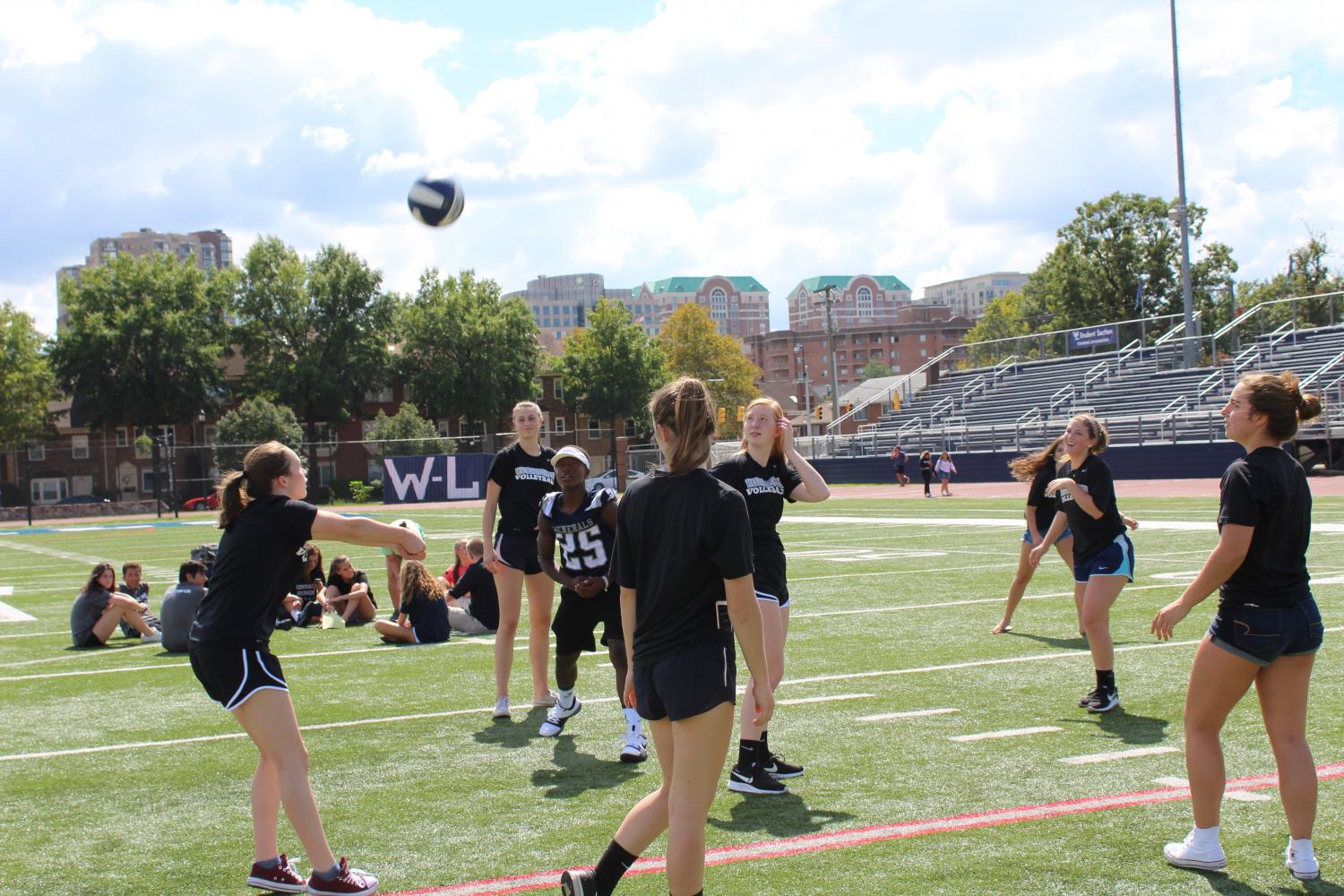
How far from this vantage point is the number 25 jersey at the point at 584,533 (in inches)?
281

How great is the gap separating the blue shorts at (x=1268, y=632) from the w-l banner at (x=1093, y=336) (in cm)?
4763

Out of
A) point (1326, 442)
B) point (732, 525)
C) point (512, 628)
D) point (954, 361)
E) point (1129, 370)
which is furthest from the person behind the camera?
point (954, 361)

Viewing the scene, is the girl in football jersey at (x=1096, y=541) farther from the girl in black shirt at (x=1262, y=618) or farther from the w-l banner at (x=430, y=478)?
the w-l banner at (x=430, y=478)

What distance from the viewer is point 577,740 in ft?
25.1

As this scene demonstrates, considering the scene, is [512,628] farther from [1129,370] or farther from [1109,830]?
[1129,370]

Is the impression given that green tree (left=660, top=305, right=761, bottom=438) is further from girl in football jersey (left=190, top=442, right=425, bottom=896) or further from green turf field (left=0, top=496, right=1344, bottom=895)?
girl in football jersey (left=190, top=442, right=425, bottom=896)

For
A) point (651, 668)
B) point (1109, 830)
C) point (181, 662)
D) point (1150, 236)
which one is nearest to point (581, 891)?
point (651, 668)

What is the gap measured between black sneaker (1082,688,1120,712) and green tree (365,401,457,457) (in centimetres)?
5263

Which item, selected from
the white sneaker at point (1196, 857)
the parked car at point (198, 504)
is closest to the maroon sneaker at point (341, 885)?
the white sneaker at point (1196, 857)

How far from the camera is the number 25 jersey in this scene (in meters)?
7.12

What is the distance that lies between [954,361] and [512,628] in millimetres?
55218

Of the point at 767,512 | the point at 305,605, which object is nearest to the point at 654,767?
the point at 767,512

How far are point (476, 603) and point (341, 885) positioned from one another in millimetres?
7863

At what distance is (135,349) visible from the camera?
77.5m
